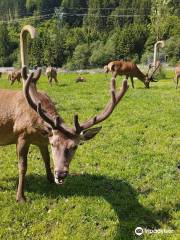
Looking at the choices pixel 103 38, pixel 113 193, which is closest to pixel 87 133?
pixel 113 193

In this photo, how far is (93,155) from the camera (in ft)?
37.3

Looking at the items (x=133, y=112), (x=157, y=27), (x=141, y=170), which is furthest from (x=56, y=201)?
(x=157, y=27)

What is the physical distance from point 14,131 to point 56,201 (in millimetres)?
1611

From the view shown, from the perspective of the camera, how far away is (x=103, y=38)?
130750 millimetres

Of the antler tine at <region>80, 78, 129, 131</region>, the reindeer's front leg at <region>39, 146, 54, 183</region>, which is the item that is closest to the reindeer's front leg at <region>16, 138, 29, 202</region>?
the reindeer's front leg at <region>39, 146, 54, 183</region>

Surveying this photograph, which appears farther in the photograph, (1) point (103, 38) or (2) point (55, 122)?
(1) point (103, 38)

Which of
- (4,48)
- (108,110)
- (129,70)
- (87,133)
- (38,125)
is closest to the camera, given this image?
(87,133)

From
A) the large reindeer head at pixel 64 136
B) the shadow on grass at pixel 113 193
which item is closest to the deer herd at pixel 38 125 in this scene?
the large reindeer head at pixel 64 136

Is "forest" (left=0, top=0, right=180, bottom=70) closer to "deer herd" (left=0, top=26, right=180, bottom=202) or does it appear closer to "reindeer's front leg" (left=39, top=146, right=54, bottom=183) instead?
"reindeer's front leg" (left=39, top=146, right=54, bottom=183)

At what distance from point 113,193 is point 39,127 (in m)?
2.16

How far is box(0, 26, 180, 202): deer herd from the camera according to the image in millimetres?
7215

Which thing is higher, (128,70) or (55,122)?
(55,122)

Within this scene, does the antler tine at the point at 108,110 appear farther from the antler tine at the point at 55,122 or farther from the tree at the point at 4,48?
the tree at the point at 4,48

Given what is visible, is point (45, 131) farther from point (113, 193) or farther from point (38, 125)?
point (113, 193)
